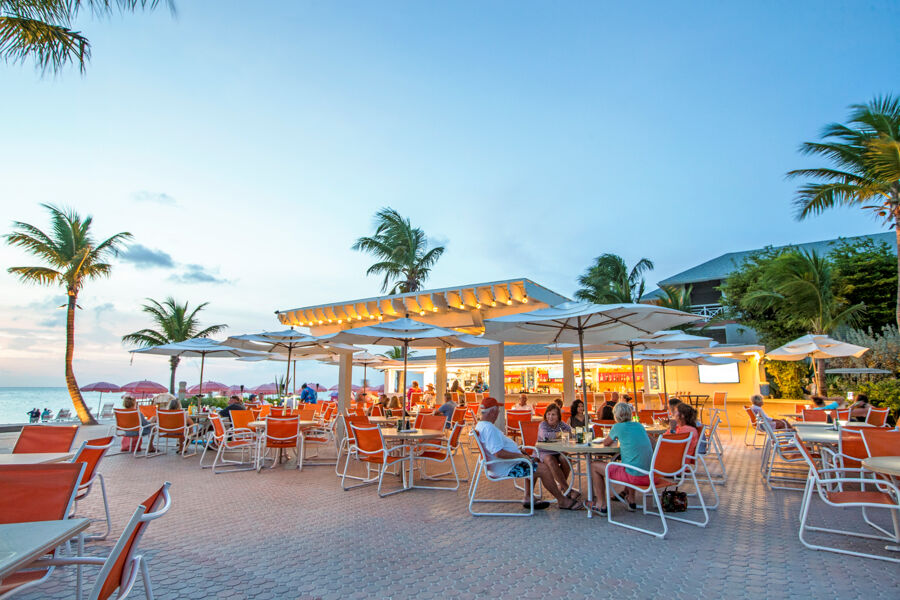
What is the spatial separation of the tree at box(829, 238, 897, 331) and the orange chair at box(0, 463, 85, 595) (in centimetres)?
2275

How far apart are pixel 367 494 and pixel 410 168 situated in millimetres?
18246

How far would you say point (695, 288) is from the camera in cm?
2795

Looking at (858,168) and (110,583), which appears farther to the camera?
(858,168)

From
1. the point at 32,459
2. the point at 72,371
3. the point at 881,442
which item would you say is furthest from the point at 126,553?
the point at 72,371

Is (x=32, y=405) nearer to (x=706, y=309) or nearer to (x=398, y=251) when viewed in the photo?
(x=398, y=251)

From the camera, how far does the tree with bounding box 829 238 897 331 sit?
17844 millimetres

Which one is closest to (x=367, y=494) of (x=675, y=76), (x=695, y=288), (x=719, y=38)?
(x=719, y=38)

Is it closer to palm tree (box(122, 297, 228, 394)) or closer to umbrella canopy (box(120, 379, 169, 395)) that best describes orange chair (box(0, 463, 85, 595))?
palm tree (box(122, 297, 228, 394))

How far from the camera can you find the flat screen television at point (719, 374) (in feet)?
55.1

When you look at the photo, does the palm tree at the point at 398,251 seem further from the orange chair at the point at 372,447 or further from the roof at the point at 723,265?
the orange chair at the point at 372,447

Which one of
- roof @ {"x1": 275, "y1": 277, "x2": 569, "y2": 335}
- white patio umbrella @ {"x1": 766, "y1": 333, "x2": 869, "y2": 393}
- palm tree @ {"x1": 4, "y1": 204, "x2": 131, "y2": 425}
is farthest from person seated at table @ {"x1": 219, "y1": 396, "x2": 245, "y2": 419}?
palm tree @ {"x1": 4, "y1": 204, "x2": 131, "y2": 425}

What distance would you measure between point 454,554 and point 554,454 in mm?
2215

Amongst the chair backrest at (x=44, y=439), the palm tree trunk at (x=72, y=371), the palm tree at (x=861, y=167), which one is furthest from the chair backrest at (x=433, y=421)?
the palm tree trunk at (x=72, y=371)

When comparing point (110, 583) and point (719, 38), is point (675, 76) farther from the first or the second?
point (110, 583)
